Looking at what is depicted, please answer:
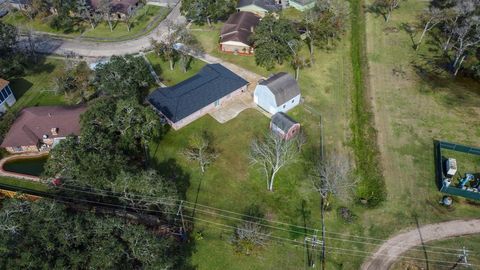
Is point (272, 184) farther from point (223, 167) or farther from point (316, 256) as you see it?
point (316, 256)

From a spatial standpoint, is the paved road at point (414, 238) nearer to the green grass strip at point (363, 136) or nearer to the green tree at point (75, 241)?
the green grass strip at point (363, 136)

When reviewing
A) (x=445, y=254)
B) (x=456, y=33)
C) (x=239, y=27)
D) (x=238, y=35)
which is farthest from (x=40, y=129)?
(x=456, y=33)

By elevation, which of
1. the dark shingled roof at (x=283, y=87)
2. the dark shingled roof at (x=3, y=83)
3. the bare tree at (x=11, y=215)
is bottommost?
the dark shingled roof at (x=3, y=83)

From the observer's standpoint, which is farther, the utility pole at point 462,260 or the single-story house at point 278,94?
the single-story house at point 278,94

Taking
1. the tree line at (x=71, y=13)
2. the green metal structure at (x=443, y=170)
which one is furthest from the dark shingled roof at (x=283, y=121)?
the tree line at (x=71, y=13)

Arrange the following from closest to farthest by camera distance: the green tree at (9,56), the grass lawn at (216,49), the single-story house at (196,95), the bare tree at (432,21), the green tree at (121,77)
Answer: the green tree at (121,77) < the single-story house at (196,95) < the green tree at (9,56) < the grass lawn at (216,49) < the bare tree at (432,21)

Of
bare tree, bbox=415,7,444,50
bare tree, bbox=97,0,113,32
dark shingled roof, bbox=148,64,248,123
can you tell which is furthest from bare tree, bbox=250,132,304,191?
bare tree, bbox=97,0,113,32

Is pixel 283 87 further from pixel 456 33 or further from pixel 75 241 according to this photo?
pixel 75 241
